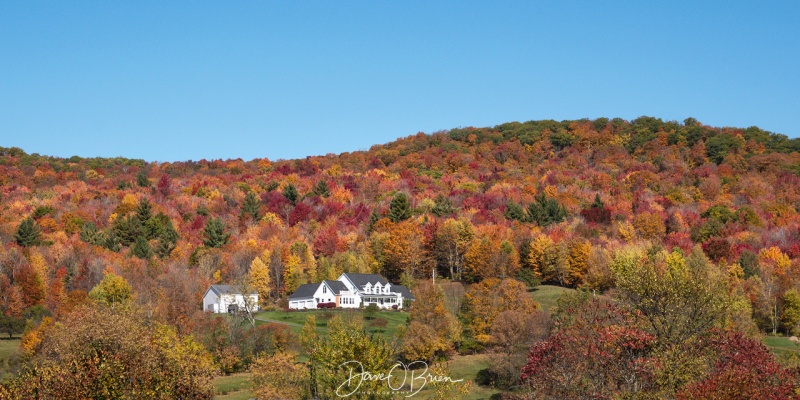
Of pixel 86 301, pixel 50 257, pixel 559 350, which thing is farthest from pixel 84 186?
pixel 559 350

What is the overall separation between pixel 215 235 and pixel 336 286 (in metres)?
30.4

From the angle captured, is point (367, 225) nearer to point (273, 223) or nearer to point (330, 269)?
point (273, 223)

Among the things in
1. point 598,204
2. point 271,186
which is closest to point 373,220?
point 598,204

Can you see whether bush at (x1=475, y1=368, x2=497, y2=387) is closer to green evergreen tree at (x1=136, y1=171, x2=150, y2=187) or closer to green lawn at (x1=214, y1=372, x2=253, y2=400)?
green lawn at (x1=214, y1=372, x2=253, y2=400)

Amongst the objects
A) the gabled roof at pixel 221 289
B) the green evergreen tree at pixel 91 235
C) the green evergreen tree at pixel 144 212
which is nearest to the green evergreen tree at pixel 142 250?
the green evergreen tree at pixel 91 235

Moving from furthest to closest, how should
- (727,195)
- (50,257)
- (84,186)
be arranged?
(84,186), (727,195), (50,257)

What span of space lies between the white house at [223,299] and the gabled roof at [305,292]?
823 centimetres

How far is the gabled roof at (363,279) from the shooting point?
110125mm

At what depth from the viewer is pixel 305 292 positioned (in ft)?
356

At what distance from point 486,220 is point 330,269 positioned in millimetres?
37311

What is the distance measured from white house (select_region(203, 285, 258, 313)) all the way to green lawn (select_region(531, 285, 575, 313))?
3398 cm

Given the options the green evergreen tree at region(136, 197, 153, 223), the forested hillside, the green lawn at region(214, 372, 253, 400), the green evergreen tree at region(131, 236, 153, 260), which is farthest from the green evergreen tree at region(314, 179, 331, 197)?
the green lawn at region(214, 372, 253, 400)

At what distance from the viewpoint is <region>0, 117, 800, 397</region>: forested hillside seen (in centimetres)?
9888

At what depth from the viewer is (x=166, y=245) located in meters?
128
